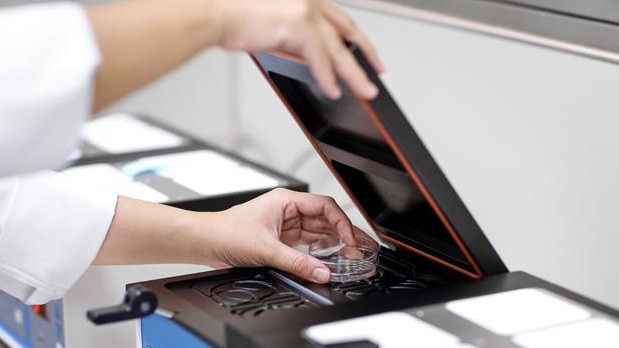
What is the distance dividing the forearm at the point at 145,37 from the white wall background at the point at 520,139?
489 millimetres

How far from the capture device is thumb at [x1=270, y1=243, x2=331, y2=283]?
1.07m

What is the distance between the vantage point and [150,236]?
123cm

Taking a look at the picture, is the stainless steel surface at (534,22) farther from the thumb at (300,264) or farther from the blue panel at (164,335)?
the blue panel at (164,335)

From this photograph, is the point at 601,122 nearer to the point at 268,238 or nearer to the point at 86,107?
the point at 268,238

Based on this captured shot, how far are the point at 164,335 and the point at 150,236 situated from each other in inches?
9.5

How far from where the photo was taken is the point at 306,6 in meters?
0.91

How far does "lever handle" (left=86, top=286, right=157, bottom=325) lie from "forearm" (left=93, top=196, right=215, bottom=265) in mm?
240

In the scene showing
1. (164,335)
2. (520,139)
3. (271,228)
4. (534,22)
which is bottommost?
(164,335)

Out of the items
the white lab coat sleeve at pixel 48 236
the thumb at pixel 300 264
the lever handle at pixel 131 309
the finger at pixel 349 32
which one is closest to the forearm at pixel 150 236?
the white lab coat sleeve at pixel 48 236

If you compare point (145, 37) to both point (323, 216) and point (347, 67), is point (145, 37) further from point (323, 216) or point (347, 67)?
point (323, 216)

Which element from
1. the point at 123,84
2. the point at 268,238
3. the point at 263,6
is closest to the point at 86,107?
the point at 123,84

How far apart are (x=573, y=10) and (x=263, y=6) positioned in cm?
61

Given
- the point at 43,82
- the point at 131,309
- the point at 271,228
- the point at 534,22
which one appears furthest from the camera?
the point at 534,22

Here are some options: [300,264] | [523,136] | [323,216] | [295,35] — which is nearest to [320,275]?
[300,264]
